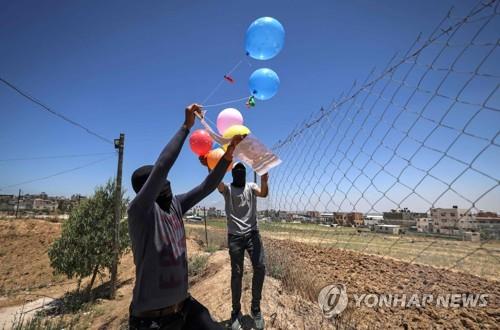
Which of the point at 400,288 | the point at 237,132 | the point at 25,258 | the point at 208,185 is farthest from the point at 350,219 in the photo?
the point at 25,258

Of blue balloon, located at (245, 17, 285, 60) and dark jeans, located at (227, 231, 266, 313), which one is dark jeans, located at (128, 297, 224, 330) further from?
blue balloon, located at (245, 17, 285, 60)

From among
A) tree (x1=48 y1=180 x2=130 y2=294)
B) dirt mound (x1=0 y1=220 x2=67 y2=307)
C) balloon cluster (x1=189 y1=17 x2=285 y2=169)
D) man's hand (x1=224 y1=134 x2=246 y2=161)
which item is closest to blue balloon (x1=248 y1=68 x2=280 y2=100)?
balloon cluster (x1=189 y1=17 x2=285 y2=169)

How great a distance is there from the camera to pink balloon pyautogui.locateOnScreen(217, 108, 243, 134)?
12.1 ft

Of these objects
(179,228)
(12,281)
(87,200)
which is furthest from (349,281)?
(12,281)

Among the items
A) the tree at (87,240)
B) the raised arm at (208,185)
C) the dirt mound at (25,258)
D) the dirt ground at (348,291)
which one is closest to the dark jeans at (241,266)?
the dirt ground at (348,291)

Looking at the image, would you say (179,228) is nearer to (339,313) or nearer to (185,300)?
(185,300)

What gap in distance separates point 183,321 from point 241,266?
4.77ft

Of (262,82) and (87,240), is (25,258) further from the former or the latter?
(262,82)

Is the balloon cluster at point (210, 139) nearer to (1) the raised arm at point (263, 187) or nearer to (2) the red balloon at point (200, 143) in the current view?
(2) the red balloon at point (200, 143)

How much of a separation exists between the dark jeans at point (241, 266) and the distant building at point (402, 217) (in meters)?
1.53

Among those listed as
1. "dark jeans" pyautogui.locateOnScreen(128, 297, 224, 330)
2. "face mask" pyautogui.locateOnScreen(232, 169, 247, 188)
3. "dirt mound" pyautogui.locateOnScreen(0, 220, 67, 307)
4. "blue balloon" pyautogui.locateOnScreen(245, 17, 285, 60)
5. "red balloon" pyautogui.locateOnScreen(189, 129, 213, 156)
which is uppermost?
"blue balloon" pyautogui.locateOnScreen(245, 17, 285, 60)

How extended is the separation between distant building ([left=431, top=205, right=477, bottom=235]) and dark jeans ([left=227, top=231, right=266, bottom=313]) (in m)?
1.87

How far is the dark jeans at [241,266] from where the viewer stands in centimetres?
319

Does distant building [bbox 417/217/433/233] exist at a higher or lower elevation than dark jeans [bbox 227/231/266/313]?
higher
